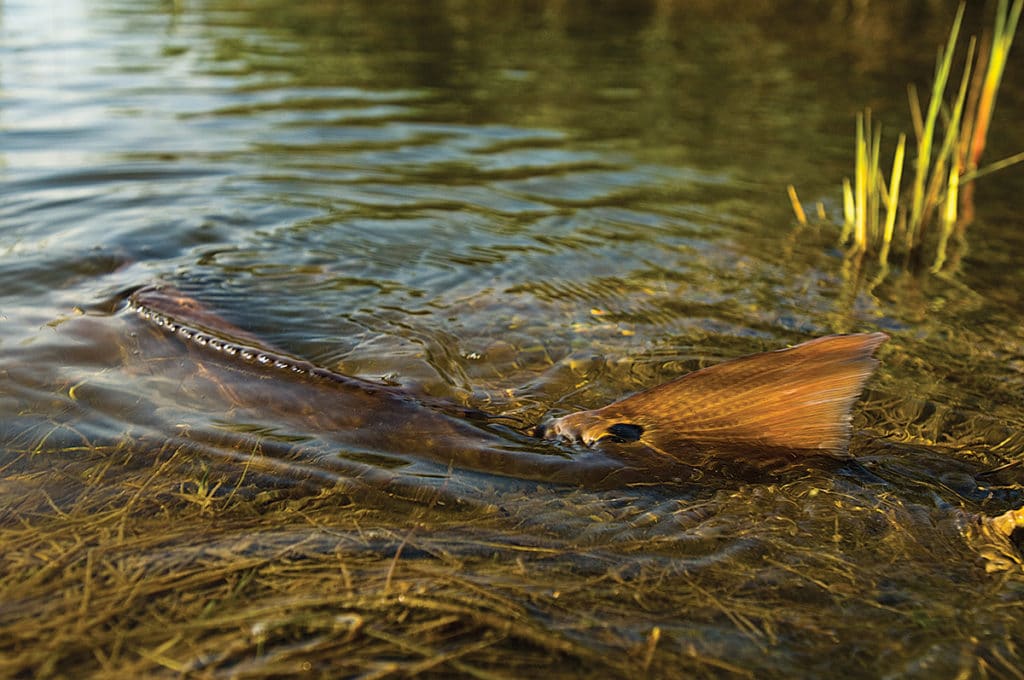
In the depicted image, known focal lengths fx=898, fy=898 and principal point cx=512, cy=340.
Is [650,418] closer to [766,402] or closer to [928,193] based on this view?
[766,402]

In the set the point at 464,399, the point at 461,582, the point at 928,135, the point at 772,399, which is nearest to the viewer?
the point at 461,582

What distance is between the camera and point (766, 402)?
236cm

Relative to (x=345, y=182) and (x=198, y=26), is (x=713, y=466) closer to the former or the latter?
(x=345, y=182)

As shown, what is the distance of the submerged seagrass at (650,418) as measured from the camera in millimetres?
2299

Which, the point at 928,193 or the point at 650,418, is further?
the point at 928,193

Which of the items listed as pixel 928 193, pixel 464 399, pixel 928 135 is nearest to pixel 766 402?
pixel 464 399

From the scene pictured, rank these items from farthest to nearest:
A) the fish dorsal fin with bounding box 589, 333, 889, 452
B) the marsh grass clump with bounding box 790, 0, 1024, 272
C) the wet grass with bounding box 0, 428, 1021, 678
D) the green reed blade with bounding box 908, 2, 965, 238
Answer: the marsh grass clump with bounding box 790, 0, 1024, 272, the green reed blade with bounding box 908, 2, 965, 238, the fish dorsal fin with bounding box 589, 333, 889, 452, the wet grass with bounding box 0, 428, 1021, 678

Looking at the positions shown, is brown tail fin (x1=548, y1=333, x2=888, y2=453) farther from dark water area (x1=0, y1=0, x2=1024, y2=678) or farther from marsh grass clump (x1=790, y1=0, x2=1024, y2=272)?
marsh grass clump (x1=790, y1=0, x2=1024, y2=272)

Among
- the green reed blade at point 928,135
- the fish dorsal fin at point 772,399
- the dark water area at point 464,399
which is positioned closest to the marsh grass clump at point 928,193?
the green reed blade at point 928,135

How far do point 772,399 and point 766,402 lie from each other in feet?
0.06

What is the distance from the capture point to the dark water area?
1890mm

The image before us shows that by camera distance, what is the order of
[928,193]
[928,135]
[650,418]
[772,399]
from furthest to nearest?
[928,193] → [928,135] → [650,418] → [772,399]

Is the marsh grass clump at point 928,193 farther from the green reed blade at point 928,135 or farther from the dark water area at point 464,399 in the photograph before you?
the dark water area at point 464,399

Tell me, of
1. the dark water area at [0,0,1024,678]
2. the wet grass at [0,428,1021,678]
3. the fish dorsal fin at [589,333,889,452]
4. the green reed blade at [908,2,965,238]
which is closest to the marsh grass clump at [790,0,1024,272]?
the green reed blade at [908,2,965,238]
